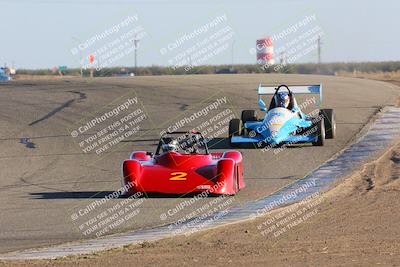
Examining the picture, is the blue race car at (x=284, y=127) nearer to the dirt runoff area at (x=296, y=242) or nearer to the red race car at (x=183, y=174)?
the red race car at (x=183, y=174)

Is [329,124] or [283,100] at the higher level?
[283,100]

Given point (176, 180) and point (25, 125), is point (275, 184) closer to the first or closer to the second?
point (176, 180)

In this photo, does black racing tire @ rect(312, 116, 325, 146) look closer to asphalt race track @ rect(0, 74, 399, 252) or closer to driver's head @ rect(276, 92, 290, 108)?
asphalt race track @ rect(0, 74, 399, 252)

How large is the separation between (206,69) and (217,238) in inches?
4229

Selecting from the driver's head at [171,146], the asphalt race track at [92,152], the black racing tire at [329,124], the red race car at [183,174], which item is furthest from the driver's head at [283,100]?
the red race car at [183,174]

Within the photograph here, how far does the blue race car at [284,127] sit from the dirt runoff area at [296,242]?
24.3 feet

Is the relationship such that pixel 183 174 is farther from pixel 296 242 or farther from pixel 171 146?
pixel 296 242

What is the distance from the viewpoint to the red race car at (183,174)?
52.6 feet

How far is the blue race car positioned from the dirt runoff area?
24.3 feet

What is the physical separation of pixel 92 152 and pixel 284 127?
512cm

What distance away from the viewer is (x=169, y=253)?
10602mm

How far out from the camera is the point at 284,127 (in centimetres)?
2233

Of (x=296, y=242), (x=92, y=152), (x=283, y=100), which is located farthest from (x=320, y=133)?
(x=296, y=242)

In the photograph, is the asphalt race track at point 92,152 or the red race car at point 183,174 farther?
the red race car at point 183,174
